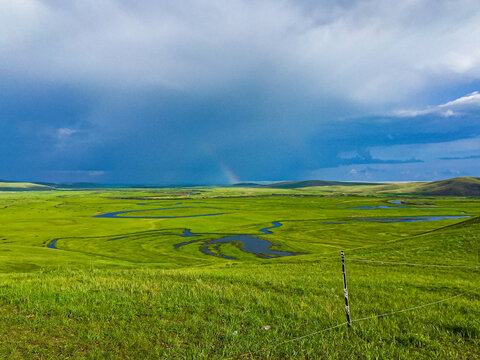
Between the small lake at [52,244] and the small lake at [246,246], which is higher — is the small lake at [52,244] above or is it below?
above

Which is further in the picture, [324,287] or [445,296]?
[324,287]

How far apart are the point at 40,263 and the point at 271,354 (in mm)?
37019

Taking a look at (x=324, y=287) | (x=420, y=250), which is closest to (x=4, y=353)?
(x=324, y=287)

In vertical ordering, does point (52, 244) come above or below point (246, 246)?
above

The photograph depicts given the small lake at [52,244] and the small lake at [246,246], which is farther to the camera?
the small lake at [52,244]

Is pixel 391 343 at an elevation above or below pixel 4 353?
below

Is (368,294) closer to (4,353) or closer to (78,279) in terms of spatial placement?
(4,353)

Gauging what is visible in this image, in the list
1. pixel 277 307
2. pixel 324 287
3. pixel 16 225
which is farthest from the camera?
pixel 16 225

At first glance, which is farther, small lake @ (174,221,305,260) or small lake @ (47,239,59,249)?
small lake @ (47,239,59,249)

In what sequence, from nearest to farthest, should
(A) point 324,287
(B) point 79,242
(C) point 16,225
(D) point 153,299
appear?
(D) point 153,299
(A) point 324,287
(B) point 79,242
(C) point 16,225

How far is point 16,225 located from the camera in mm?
91312

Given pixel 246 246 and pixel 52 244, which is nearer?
pixel 246 246

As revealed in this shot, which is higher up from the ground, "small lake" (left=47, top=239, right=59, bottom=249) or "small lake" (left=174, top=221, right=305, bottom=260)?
"small lake" (left=47, top=239, right=59, bottom=249)

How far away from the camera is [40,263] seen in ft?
106
